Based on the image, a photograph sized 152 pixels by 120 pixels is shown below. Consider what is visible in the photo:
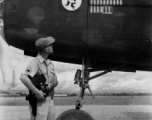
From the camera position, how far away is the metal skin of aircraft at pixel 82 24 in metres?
6.17

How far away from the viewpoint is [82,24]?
6160 millimetres

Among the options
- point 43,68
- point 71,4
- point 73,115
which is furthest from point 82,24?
point 43,68

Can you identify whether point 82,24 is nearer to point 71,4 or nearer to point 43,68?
point 71,4

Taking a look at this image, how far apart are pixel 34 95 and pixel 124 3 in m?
2.31

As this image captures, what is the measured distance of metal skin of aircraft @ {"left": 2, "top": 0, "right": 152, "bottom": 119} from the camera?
20.2 ft

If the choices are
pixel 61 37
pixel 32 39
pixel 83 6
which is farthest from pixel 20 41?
pixel 83 6

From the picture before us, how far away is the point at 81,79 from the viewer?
6.42 m

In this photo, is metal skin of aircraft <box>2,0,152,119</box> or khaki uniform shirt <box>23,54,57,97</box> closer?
khaki uniform shirt <box>23,54,57,97</box>

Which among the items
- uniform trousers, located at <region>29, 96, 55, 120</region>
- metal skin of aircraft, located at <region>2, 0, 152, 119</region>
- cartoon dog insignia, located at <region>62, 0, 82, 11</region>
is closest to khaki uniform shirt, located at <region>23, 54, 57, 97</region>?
uniform trousers, located at <region>29, 96, 55, 120</region>

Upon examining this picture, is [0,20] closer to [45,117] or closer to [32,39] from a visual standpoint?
[32,39]

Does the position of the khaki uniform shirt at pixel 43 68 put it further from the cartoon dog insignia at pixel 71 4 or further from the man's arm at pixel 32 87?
the cartoon dog insignia at pixel 71 4

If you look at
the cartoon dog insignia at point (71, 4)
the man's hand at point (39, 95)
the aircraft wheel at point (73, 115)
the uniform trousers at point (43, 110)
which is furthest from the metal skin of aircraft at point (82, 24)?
the man's hand at point (39, 95)

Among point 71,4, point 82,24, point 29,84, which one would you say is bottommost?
point 29,84

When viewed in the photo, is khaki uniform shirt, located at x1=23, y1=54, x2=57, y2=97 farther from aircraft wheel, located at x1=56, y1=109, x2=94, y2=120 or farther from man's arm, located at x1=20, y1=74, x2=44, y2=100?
aircraft wheel, located at x1=56, y1=109, x2=94, y2=120
